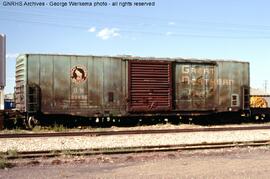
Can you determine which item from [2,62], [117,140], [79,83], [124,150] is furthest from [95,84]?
[2,62]

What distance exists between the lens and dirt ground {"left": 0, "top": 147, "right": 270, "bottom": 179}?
8.75 metres

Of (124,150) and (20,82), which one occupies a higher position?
(20,82)

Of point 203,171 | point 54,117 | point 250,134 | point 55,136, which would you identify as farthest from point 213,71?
point 203,171

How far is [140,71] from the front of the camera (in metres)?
21.1

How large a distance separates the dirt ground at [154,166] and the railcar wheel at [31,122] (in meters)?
8.55

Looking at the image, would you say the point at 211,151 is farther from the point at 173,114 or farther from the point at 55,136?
the point at 173,114

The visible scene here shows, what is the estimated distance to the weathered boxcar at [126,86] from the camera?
19.5 metres

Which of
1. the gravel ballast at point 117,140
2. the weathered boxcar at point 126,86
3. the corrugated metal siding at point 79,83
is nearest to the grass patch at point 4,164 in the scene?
the gravel ballast at point 117,140

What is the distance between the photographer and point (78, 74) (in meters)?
20.1

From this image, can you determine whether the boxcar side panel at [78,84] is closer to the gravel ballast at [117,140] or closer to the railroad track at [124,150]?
the gravel ballast at [117,140]

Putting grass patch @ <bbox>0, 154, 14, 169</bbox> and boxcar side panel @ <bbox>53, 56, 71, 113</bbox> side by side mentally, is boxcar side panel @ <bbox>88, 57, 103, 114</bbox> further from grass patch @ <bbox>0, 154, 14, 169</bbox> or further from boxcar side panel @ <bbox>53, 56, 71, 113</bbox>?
grass patch @ <bbox>0, 154, 14, 169</bbox>

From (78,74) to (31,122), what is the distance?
3015 mm

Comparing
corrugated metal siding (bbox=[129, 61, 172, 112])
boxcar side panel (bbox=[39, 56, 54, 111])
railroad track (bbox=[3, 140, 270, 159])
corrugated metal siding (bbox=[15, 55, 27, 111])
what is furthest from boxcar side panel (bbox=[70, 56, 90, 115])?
railroad track (bbox=[3, 140, 270, 159])

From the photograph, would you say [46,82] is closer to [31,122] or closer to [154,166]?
[31,122]
